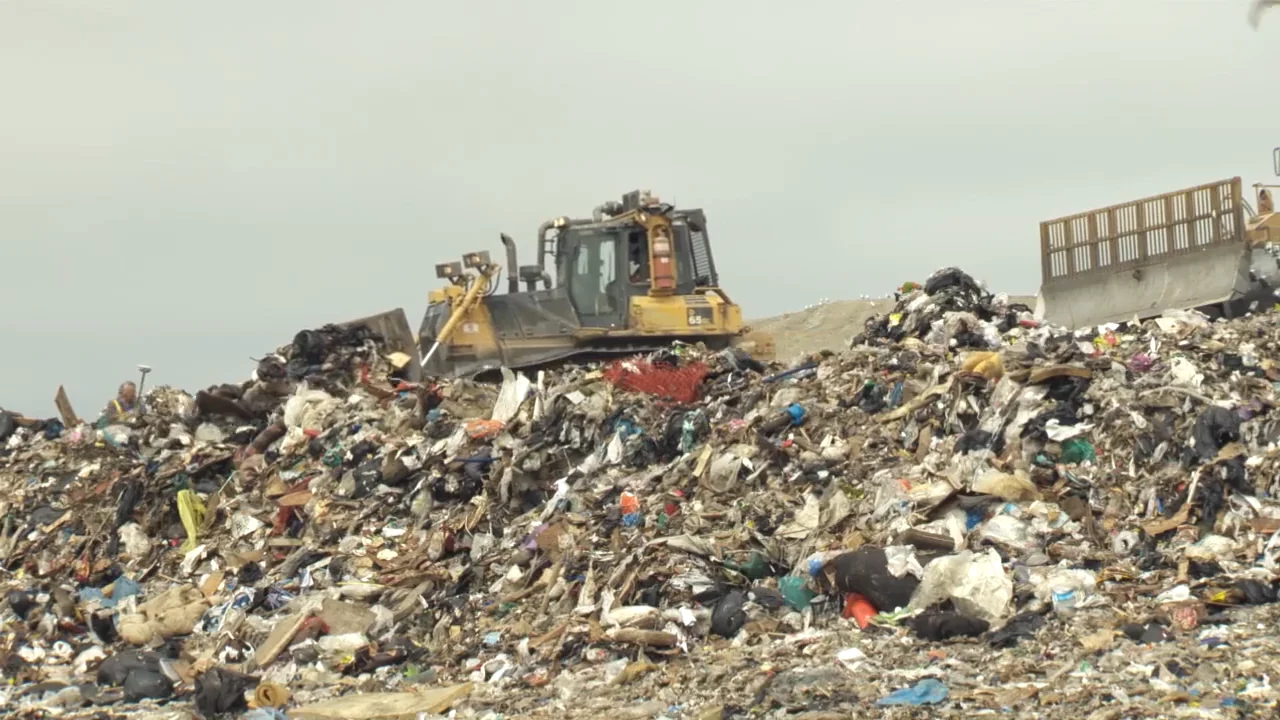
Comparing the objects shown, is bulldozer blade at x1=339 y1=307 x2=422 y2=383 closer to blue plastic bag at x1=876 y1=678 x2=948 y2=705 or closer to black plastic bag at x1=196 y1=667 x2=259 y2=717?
black plastic bag at x1=196 y1=667 x2=259 y2=717

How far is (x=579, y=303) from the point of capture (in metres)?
15.0

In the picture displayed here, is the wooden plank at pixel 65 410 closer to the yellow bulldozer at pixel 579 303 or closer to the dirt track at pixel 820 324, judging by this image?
the yellow bulldozer at pixel 579 303

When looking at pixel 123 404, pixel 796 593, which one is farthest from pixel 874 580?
pixel 123 404

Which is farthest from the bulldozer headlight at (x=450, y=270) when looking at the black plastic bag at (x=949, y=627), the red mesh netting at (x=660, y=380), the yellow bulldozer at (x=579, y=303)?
the black plastic bag at (x=949, y=627)

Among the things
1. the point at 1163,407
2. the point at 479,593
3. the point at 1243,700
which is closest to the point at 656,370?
the point at 479,593

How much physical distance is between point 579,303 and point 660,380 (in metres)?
2.77

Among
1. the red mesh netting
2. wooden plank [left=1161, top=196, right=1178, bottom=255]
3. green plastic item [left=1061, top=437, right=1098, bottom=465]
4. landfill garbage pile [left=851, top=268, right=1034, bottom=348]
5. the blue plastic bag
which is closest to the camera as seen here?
the blue plastic bag

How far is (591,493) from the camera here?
409 inches

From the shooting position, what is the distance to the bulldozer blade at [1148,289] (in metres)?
12.8

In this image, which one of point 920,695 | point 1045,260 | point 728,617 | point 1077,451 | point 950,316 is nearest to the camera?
point 920,695

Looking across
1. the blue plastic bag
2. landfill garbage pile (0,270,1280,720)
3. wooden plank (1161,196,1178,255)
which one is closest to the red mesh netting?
landfill garbage pile (0,270,1280,720)

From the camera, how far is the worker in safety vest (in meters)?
15.6

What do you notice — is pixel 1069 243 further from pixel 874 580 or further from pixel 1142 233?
pixel 874 580

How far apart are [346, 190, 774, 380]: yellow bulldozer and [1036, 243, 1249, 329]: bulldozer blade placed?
3351 millimetres
